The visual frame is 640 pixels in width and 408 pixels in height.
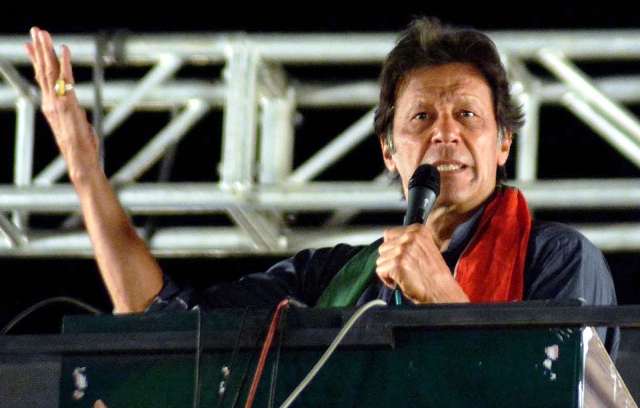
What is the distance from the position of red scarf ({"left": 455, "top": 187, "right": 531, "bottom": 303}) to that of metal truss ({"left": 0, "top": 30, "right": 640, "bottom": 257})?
3.54ft

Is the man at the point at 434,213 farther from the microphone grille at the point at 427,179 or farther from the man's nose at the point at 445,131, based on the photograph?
the microphone grille at the point at 427,179

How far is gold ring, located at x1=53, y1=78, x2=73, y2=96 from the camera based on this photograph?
2793 millimetres

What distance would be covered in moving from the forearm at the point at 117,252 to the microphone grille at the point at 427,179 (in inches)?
25.0

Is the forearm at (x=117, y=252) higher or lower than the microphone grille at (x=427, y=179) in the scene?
lower

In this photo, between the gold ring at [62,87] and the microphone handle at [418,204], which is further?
the gold ring at [62,87]

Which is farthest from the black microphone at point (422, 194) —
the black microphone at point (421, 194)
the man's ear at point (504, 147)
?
the man's ear at point (504, 147)

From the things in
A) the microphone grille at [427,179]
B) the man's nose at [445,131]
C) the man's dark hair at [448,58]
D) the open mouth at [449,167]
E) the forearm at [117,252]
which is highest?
the man's dark hair at [448,58]

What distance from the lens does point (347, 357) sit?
5.59 ft

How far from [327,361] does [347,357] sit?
0.09ft

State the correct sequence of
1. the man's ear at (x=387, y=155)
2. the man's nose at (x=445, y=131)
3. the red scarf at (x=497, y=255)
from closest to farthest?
1. the red scarf at (x=497, y=255)
2. the man's nose at (x=445, y=131)
3. the man's ear at (x=387, y=155)

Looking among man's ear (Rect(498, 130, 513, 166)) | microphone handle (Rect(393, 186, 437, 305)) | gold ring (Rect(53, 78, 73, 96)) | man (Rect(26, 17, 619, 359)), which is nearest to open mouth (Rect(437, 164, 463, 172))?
man (Rect(26, 17, 619, 359))

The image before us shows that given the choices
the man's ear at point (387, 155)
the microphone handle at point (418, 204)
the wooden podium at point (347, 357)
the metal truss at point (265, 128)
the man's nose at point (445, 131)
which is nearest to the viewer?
the wooden podium at point (347, 357)

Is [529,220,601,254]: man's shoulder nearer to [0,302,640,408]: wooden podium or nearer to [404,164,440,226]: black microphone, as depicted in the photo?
[404,164,440,226]: black microphone

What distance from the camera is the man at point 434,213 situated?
8.05 feet
